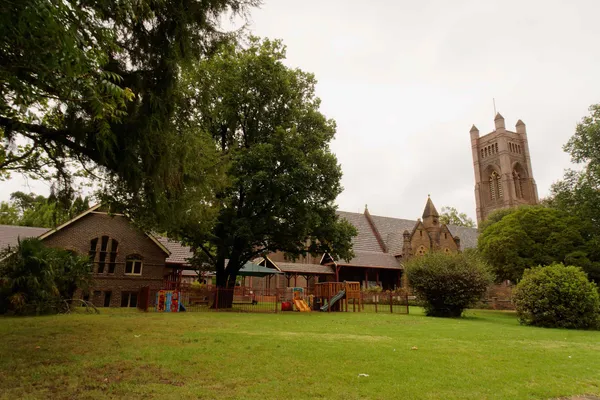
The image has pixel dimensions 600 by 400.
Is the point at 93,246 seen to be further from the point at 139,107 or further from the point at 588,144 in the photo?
the point at 588,144

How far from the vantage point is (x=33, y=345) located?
26.6 ft

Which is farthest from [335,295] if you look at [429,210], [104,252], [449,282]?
[429,210]

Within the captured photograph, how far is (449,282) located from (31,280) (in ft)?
66.9

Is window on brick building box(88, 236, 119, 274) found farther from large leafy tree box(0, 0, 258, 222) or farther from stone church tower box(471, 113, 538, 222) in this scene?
stone church tower box(471, 113, 538, 222)

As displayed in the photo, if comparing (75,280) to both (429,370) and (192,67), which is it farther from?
(429,370)

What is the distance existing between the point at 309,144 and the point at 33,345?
17.8 m

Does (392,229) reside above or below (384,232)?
above

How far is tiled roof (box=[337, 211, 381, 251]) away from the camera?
Answer: 1831 inches

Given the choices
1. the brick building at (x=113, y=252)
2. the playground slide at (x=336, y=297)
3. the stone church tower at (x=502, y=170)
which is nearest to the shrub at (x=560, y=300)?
the playground slide at (x=336, y=297)

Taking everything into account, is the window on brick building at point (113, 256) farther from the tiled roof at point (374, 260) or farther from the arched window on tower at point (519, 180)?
the arched window on tower at point (519, 180)

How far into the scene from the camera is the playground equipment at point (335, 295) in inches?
961

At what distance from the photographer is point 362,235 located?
48.4 metres

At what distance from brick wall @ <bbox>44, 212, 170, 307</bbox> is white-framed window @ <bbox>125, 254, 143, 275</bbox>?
0.27 meters

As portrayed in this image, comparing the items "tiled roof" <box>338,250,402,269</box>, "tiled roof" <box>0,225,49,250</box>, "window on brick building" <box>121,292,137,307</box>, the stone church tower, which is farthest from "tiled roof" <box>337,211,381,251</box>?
the stone church tower
